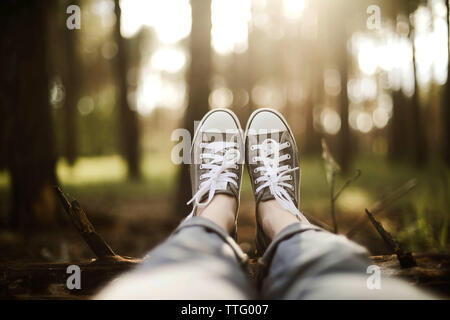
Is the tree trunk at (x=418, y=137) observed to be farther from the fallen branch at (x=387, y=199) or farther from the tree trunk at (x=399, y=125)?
the fallen branch at (x=387, y=199)

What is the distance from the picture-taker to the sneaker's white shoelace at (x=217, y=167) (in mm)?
1807

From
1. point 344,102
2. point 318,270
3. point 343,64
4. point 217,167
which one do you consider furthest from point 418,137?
point 318,270

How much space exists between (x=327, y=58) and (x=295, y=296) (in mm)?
13176

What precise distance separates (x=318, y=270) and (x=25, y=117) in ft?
8.68

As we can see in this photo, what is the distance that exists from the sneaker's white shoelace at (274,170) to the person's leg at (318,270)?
569 mm

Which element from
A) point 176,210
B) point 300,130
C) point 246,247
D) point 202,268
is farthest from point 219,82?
point 202,268

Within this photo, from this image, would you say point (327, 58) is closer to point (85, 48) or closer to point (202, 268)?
point (85, 48)

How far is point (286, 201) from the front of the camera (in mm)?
1735

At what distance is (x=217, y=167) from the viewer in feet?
6.60

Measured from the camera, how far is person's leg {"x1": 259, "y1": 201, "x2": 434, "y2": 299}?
0.92m

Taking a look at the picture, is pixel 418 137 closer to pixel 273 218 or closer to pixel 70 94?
pixel 273 218

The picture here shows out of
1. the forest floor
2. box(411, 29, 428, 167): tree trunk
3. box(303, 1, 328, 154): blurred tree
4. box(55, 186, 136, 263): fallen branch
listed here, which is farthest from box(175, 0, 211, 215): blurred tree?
box(303, 1, 328, 154): blurred tree

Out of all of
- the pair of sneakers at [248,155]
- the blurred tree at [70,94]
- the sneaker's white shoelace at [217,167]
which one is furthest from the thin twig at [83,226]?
the blurred tree at [70,94]

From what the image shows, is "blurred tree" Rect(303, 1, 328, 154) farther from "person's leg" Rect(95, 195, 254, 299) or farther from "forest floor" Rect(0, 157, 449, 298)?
"person's leg" Rect(95, 195, 254, 299)
